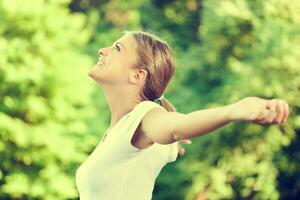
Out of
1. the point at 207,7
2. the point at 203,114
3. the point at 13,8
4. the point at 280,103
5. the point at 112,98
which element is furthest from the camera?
the point at 207,7

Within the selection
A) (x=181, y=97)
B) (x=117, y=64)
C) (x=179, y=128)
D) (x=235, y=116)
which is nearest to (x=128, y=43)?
(x=117, y=64)

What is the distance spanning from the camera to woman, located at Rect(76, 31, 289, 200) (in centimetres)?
266

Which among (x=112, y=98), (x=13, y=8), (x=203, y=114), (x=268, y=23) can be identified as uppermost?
(x=203, y=114)

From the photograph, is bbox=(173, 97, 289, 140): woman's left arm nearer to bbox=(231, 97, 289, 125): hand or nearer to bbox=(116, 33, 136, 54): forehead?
bbox=(231, 97, 289, 125): hand

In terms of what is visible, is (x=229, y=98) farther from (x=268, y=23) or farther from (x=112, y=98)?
(x=112, y=98)

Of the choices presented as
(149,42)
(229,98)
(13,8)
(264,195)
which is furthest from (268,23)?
(149,42)

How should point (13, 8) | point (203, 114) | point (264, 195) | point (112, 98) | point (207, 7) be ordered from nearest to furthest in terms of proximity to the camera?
point (203, 114)
point (112, 98)
point (13, 8)
point (264, 195)
point (207, 7)

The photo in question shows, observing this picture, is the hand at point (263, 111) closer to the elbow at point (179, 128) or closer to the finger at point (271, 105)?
the finger at point (271, 105)

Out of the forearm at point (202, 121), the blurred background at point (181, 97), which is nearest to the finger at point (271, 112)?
the forearm at point (202, 121)

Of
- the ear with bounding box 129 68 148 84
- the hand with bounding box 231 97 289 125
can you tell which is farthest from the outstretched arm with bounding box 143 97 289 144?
the ear with bounding box 129 68 148 84

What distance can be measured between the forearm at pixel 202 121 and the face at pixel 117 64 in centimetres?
44

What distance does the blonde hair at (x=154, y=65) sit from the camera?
9.82 ft

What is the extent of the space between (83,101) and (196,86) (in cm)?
399

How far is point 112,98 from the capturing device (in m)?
3.01
